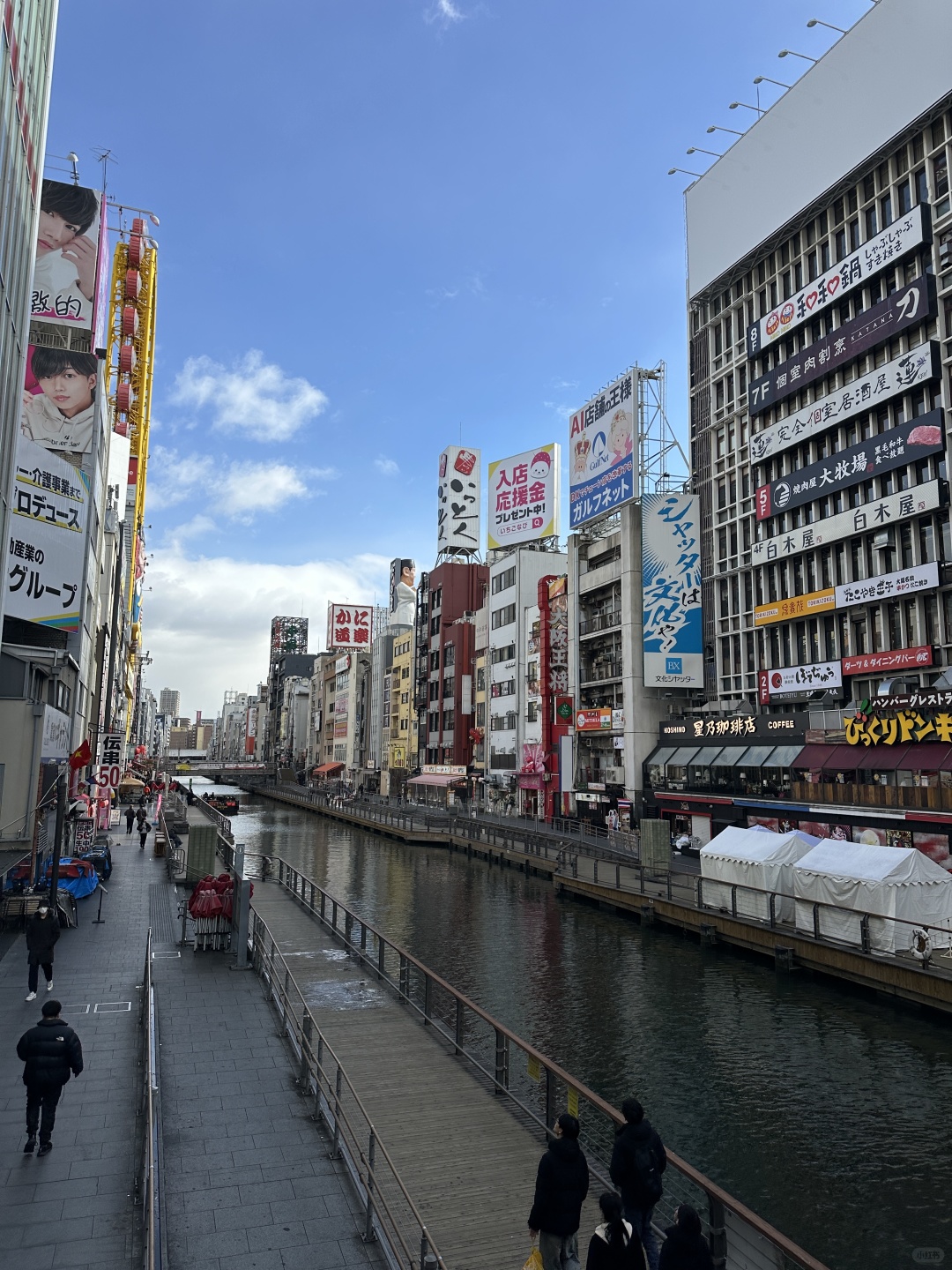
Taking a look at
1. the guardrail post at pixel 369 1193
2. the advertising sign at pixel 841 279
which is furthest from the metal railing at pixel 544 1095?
the advertising sign at pixel 841 279

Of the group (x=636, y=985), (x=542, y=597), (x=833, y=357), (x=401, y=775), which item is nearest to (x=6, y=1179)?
(x=636, y=985)

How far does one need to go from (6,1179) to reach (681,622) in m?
52.3

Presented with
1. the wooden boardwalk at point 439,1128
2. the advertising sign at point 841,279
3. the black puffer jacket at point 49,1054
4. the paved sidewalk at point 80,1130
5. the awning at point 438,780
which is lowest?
the wooden boardwalk at point 439,1128

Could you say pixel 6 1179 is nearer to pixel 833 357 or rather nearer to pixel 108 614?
pixel 833 357

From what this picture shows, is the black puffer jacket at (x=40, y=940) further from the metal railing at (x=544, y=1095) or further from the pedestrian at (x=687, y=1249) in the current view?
the pedestrian at (x=687, y=1249)

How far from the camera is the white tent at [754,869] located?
27766 mm

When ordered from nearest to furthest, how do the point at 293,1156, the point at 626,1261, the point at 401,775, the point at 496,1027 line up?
1. the point at 626,1261
2. the point at 293,1156
3. the point at 496,1027
4. the point at 401,775

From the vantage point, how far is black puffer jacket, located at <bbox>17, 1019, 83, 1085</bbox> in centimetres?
1002

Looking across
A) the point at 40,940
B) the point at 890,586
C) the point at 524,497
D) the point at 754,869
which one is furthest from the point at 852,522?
the point at 40,940

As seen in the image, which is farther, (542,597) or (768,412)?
(542,597)

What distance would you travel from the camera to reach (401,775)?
374 ft

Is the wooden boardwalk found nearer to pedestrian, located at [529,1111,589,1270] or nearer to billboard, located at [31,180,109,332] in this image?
pedestrian, located at [529,1111,589,1270]

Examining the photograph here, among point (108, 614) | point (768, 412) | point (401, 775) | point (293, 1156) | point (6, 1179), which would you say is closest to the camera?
point (6, 1179)

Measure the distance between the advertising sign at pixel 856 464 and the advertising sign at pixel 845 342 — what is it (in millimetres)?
5065
